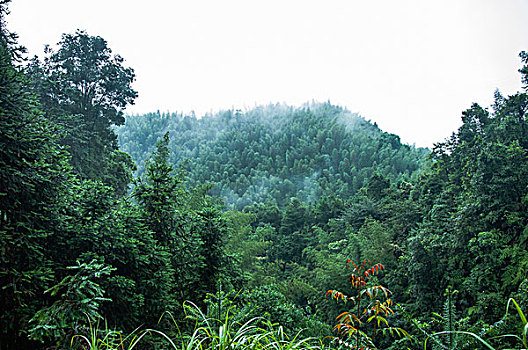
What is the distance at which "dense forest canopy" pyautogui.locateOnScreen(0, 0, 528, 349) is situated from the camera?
232 cm

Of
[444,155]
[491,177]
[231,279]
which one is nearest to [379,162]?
[444,155]

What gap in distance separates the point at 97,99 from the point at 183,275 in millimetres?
9598

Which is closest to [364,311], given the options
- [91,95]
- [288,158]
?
[91,95]

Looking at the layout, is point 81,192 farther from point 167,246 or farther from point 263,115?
point 263,115

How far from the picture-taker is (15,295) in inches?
140

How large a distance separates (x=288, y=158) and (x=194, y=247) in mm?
41102

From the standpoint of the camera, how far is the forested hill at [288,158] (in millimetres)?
38156

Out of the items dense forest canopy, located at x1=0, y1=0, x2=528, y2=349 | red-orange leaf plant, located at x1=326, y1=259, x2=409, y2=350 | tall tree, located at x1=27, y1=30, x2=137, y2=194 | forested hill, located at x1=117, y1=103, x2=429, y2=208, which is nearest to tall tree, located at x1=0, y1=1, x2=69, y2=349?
dense forest canopy, located at x1=0, y1=0, x2=528, y2=349

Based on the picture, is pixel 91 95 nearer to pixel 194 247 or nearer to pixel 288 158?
pixel 194 247

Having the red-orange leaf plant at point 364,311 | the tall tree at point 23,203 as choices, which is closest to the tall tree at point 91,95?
the tall tree at point 23,203

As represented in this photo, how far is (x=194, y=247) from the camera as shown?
19.4 feet

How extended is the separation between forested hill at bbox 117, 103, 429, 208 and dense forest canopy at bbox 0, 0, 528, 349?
17.8 m

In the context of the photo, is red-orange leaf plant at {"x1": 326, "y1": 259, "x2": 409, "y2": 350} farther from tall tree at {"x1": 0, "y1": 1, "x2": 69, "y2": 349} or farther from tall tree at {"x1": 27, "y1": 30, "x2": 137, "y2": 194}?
tall tree at {"x1": 27, "y1": 30, "x2": 137, "y2": 194}

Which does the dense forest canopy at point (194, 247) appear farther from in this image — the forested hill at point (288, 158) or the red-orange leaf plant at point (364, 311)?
the forested hill at point (288, 158)
